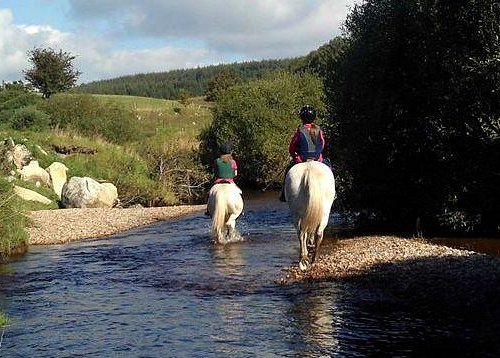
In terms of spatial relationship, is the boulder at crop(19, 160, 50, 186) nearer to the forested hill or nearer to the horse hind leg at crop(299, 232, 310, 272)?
the horse hind leg at crop(299, 232, 310, 272)

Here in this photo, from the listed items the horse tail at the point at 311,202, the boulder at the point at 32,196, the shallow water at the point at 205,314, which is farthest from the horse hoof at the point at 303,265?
the boulder at the point at 32,196

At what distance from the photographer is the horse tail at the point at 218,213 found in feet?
55.6

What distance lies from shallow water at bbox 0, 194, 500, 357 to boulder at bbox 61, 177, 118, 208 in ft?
51.5

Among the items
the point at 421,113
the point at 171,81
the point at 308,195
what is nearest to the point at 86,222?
the point at 421,113

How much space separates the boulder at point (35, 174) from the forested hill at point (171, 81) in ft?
369

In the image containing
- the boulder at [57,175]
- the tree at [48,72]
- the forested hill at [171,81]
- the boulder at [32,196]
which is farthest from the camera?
the forested hill at [171,81]

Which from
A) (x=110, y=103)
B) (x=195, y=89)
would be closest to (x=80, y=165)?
(x=110, y=103)

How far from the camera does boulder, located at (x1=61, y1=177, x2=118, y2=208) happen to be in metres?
31.0

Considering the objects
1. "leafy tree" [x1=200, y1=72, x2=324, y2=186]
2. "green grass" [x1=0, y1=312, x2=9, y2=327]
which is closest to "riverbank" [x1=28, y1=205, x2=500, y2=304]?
"green grass" [x1=0, y1=312, x2=9, y2=327]

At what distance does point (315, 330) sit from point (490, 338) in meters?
2.13

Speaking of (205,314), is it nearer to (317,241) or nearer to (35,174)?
(317,241)

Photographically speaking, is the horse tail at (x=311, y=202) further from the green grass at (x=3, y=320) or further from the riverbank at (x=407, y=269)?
the green grass at (x=3, y=320)

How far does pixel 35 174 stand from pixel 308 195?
2398cm

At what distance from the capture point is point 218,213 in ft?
55.8
